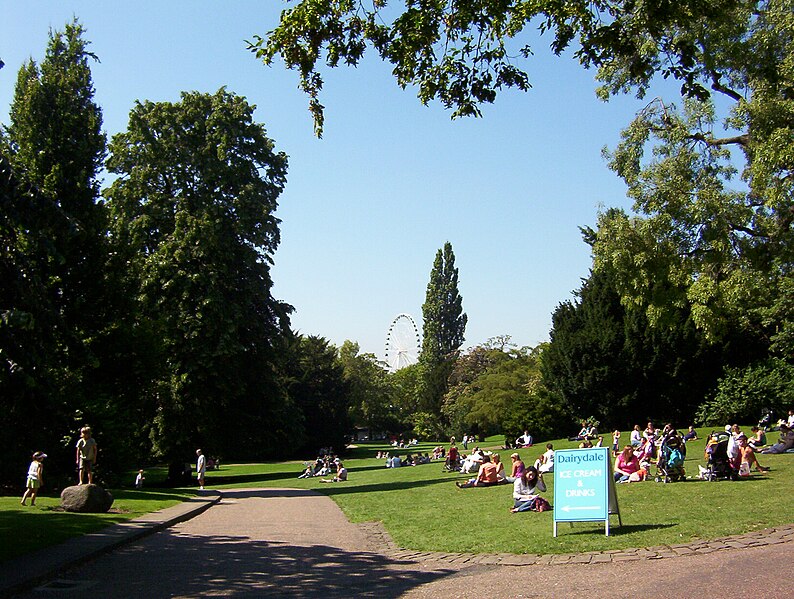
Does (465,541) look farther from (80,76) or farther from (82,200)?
(80,76)

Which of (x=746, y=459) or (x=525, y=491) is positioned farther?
(x=746, y=459)

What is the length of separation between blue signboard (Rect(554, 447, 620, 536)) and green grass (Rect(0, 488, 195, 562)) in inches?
337

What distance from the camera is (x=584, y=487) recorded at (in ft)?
41.7

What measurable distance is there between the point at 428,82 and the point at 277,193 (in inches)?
1142

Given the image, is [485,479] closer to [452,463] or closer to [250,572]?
[452,463]

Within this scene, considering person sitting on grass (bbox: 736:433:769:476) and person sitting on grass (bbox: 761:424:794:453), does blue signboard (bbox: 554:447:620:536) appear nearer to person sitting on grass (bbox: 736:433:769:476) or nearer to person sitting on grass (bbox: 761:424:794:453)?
person sitting on grass (bbox: 736:433:769:476)

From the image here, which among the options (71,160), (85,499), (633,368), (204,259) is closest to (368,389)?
(633,368)

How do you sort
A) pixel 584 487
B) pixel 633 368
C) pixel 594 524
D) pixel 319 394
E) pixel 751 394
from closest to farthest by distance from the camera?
pixel 584 487 < pixel 594 524 < pixel 751 394 < pixel 633 368 < pixel 319 394

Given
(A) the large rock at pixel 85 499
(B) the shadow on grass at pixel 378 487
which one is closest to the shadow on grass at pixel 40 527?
(A) the large rock at pixel 85 499

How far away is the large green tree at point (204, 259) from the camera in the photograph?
112 ft

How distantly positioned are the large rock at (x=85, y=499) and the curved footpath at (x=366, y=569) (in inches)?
134

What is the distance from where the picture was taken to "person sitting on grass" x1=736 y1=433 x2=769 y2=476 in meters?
20.0

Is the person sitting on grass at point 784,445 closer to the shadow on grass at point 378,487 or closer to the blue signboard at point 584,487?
the shadow on grass at point 378,487

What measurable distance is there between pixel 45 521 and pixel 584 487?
10.8 m
